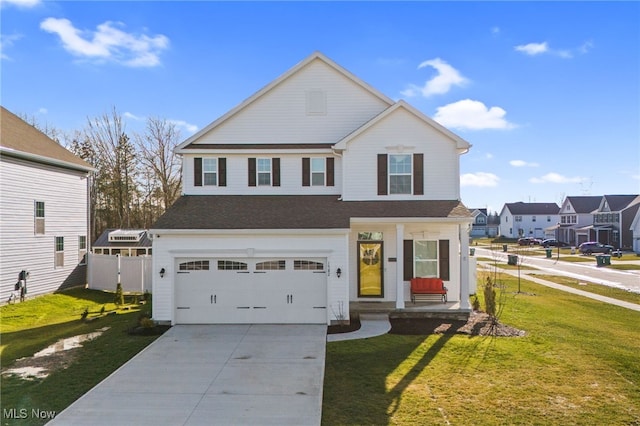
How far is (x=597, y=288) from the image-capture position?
21938 millimetres

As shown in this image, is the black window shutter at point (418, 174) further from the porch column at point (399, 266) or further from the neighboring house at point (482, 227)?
the neighboring house at point (482, 227)

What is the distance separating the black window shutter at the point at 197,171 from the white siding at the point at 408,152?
19.9 ft

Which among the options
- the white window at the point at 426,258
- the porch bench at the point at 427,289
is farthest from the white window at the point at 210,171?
the porch bench at the point at 427,289

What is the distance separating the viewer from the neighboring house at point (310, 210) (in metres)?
13.9

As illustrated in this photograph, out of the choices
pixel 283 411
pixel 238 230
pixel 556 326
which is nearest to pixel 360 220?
pixel 238 230

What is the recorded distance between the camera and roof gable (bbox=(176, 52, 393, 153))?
17016mm

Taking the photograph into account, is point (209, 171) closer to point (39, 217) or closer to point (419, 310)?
point (39, 217)

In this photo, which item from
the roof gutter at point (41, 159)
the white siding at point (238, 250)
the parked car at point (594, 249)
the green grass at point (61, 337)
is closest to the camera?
the green grass at point (61, 337)

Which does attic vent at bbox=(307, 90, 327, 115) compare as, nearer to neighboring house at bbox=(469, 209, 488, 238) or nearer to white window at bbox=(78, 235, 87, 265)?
white window at bbox=(78, 235, 87, 265)

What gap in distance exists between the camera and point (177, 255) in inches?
549

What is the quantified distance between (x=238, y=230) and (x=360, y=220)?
170 inches

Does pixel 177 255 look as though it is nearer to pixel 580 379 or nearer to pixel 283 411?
pixel 283 411

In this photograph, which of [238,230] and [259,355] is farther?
[238,230]

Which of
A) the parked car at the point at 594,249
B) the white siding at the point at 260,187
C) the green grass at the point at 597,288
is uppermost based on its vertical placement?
the white siding at the point at 260,187
